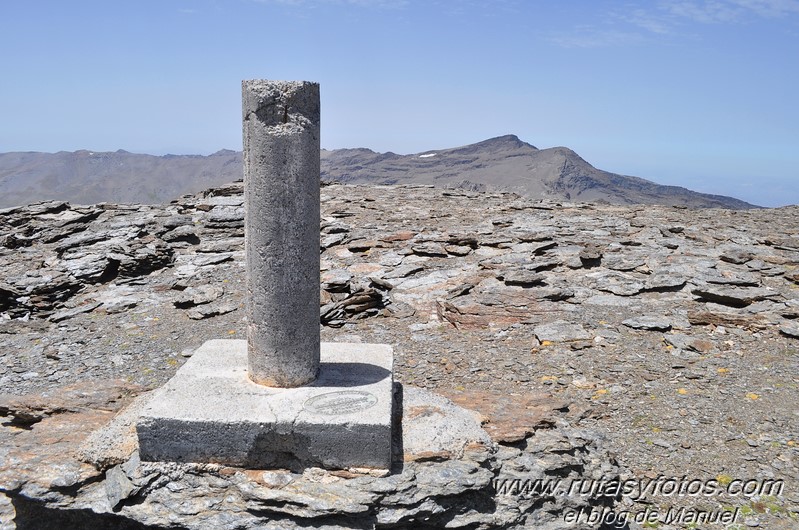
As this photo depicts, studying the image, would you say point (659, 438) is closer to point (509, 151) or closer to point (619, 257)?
point (619, 257)

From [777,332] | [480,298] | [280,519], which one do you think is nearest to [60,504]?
[280,519]

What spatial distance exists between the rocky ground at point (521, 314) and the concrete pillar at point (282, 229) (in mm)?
2319

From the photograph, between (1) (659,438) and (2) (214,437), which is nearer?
(2) (214,437)

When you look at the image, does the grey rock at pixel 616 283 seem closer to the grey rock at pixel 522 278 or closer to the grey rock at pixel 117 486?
the grey rock at pixel 522 278

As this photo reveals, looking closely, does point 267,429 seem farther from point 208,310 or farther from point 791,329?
point 791,329

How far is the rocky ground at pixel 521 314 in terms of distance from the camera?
22.8 ft

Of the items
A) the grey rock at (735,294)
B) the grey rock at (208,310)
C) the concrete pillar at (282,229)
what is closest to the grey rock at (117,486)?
the concrete pillar at (282,229)

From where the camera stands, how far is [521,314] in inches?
400

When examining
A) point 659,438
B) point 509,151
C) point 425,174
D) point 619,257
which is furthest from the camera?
point 509,151

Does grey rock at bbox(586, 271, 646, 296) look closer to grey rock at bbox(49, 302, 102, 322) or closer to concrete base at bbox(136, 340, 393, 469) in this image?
concrete base at bbox(136, 340, 393, 469)

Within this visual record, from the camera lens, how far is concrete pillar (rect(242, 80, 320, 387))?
509 cm

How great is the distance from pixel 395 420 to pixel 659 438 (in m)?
3.33

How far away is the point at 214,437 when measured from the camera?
195 inches

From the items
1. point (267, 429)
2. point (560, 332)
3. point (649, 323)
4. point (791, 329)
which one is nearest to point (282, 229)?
point (267, 429)
